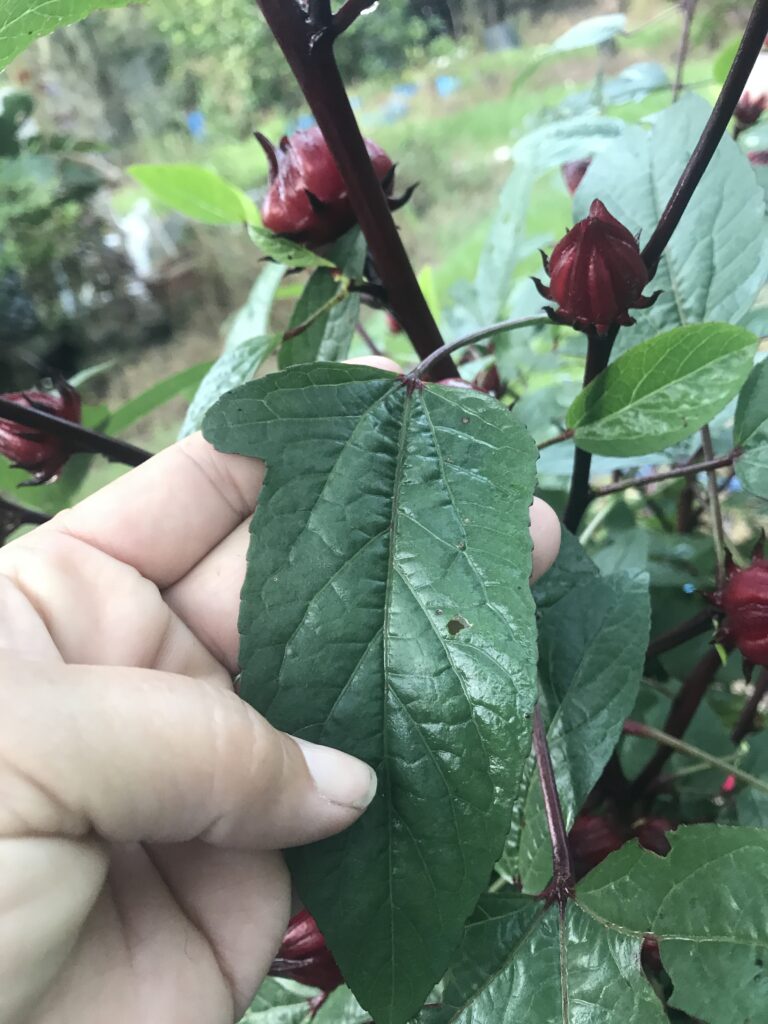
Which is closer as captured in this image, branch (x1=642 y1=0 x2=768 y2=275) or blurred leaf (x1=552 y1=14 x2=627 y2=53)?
branch (x1=642 y1=0 x2=768 y2=275)

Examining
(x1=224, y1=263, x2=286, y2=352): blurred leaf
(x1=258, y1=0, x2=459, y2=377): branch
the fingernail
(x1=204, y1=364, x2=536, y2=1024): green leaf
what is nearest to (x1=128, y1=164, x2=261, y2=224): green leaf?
(x1=224, y1=263, x2=286, y2=352): blurred leaf

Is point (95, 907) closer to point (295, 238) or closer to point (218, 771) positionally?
point (218, 771)

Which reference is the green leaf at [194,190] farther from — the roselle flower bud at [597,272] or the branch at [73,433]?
the roselle flower bud at [597,272]

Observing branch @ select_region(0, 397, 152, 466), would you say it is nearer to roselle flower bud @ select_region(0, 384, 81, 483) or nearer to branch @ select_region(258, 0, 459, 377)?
roselle flower bud @ select_region(0, 384, 81, 483)

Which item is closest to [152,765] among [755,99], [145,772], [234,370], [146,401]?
[145,772]

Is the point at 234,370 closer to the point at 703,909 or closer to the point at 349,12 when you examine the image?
the point at 349,12

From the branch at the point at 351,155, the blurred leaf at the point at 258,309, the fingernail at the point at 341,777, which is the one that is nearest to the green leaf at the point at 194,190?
the blurred leaf at the point at 258,309

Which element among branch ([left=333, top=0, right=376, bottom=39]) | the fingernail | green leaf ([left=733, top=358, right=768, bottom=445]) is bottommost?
green leaf ([left=733, top=358, right=768, bottom=445])
